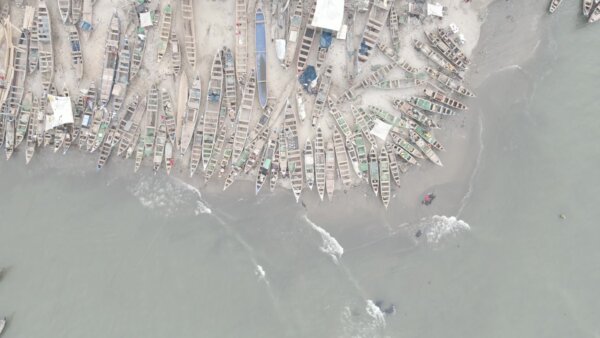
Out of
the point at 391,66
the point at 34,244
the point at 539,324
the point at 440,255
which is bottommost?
the point at 34,244

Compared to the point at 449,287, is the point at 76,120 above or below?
above

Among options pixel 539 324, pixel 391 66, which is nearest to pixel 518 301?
pixel 539 324

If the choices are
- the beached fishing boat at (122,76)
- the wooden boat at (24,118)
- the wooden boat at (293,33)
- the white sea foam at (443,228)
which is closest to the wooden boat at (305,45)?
the wooden boat at (293,33)

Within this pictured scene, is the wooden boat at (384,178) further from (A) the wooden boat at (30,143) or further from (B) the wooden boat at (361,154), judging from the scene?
(A) the wooden boat at (30,143)

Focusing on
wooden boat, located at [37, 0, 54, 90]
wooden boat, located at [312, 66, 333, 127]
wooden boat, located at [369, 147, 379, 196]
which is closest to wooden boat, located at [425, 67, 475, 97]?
wooden boat, located at [312, 66, 333, 127]

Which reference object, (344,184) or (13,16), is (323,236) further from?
(13,16)

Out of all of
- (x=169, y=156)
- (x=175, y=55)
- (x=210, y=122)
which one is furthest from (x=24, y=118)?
(x=210, y=122)
